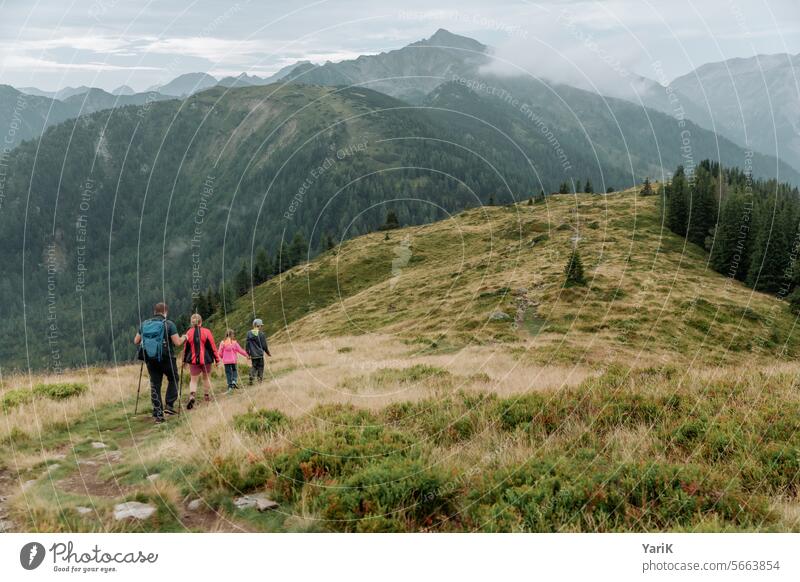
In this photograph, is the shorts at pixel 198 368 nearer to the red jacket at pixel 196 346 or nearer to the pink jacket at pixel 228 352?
the red jacket at pixel 196 346

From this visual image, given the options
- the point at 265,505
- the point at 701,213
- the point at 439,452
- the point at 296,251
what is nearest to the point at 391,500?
the point at 439,452

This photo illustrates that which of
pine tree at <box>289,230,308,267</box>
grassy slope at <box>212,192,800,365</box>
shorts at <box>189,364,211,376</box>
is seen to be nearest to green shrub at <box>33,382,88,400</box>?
shorts at <box>189,364,211,376</box>

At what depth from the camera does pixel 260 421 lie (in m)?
10.4

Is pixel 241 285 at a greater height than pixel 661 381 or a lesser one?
lesser

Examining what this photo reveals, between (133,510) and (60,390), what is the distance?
9837 millimetres

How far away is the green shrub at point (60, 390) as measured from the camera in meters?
15.1

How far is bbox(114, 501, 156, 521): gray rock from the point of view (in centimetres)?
751

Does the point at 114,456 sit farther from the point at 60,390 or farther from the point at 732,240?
the point at 732,240

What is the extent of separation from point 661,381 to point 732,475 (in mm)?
4422

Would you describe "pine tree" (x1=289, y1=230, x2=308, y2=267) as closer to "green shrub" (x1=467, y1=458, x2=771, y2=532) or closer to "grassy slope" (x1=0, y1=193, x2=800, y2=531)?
"grassy slope" (x1=0, y1=193, x2=800, y2=531)

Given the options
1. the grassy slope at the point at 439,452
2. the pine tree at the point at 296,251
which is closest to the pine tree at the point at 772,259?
the grassy slope at the point at 439,452
